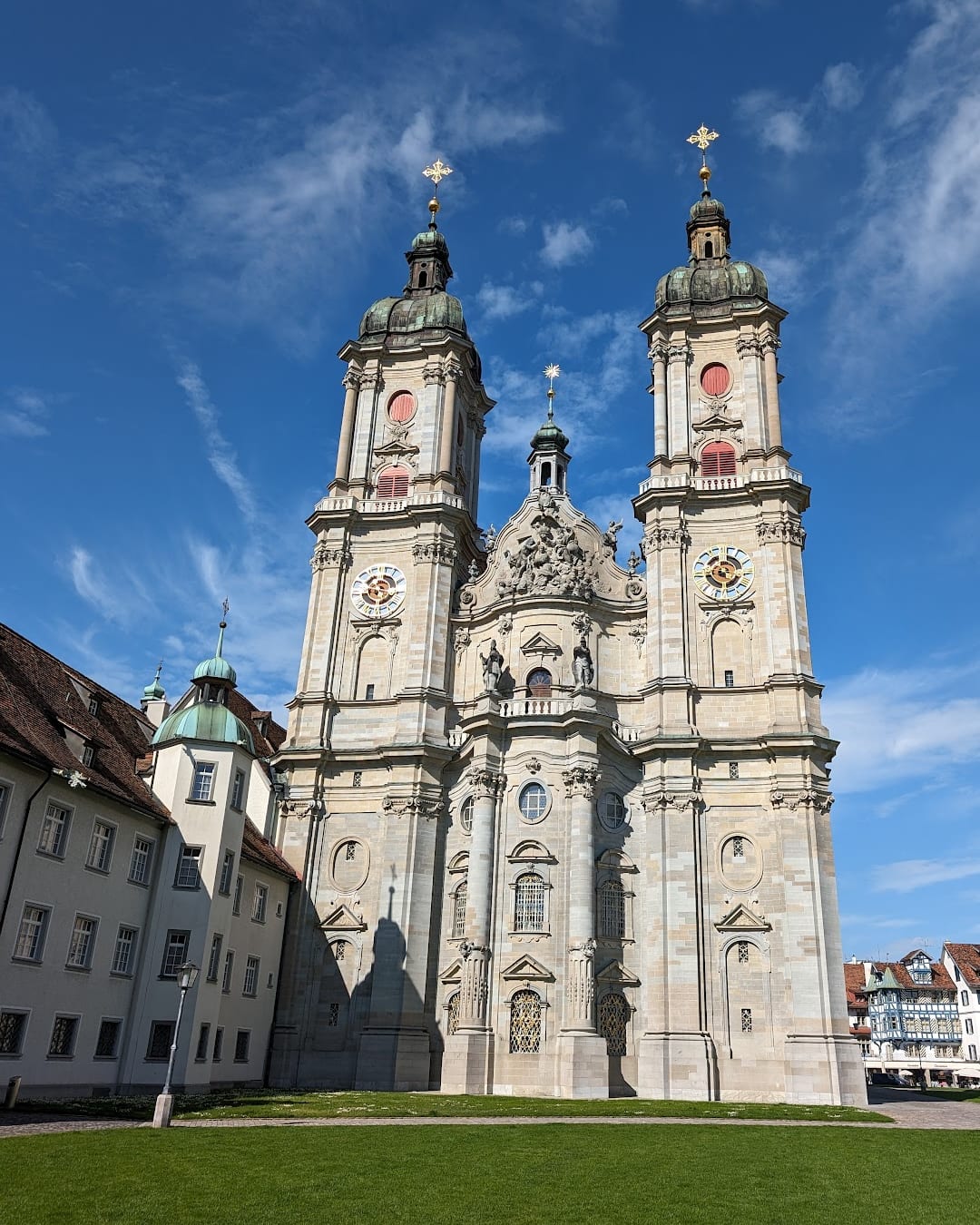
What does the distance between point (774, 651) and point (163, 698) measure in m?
37.5

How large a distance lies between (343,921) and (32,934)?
20.0 meters

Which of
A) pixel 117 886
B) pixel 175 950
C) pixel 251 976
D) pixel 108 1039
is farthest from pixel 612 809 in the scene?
pixel 108 1039

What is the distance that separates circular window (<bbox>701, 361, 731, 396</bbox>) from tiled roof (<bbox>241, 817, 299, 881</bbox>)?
109ft

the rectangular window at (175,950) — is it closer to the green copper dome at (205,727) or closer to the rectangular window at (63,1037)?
the rectangular window at (63,1037)

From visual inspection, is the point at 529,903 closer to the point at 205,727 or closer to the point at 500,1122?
the point at 205,727

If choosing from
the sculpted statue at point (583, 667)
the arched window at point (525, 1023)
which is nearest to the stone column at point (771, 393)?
the sculpted statue at point (583, 667)

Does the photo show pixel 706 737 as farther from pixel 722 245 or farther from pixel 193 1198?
pixel 193 1198

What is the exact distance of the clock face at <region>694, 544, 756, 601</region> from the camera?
5272 centimetres

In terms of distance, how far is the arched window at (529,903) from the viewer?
45.9 metres

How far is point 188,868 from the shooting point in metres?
37.3

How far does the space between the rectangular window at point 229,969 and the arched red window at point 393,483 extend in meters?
26.4

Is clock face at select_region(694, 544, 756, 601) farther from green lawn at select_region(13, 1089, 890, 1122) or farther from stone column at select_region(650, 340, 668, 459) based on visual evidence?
green lawn at select_region(13, 1089, 890, 1122)

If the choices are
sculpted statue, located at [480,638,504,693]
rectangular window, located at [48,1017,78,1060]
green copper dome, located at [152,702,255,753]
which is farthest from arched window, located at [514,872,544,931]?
rectangular window, located at [48,1017,78,1060]

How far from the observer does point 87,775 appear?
32844 millimetres
